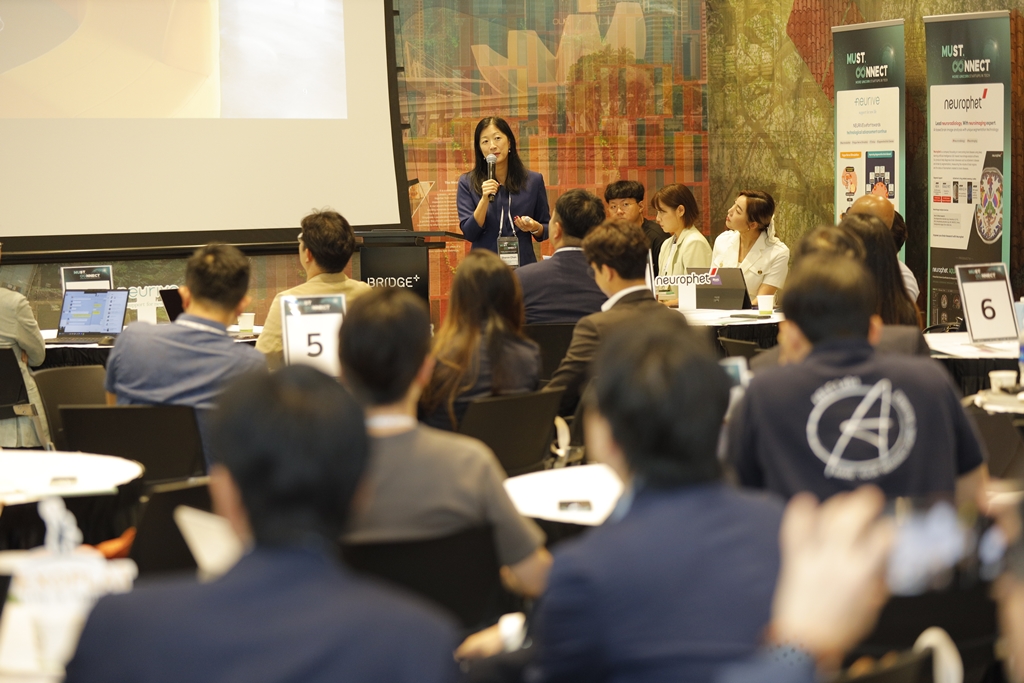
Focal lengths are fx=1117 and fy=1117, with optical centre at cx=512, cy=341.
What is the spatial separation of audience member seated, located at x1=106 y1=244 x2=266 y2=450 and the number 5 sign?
15 cm

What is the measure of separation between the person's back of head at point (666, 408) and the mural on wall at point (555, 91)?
7.55 meters

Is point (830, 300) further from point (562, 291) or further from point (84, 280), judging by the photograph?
point (84, 280)

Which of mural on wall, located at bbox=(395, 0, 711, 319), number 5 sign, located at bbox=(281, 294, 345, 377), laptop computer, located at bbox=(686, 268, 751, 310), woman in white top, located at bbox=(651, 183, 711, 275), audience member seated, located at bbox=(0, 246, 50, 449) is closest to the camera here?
number 5 sign, located at bbox=(281, 294, 345, 377)

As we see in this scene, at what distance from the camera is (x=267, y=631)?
43.4 inches

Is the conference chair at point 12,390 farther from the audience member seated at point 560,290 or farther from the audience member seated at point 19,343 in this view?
the audience member seated at point 560,290

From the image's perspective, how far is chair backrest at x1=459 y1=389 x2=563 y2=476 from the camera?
321 centimetres

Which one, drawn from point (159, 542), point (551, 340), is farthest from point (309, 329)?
point (159, 542)

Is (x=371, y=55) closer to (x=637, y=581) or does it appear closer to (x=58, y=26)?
(x=58, y=26)

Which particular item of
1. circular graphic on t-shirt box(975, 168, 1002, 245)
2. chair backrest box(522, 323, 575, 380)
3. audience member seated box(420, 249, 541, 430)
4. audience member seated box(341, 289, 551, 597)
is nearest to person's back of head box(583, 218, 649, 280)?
→ audience member seated box(420, 249, 541, 430)

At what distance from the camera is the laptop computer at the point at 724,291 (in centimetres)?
611

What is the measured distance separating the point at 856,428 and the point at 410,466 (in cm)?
88

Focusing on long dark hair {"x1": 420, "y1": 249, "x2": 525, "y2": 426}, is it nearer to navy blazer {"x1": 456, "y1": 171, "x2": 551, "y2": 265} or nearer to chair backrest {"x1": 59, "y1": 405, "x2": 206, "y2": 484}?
chair backrest {"x1": 59, "y1": 405, "x2": 206, "y2": 484}

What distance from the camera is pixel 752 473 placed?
7.45ft

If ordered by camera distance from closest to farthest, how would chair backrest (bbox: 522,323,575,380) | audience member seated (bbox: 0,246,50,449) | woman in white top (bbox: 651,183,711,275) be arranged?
chair backrest (bbox: 522,323,575,380)
audience member seated (bbox: 0,246,50,449)
woman in white top (bbox: 651,183,711,275)
